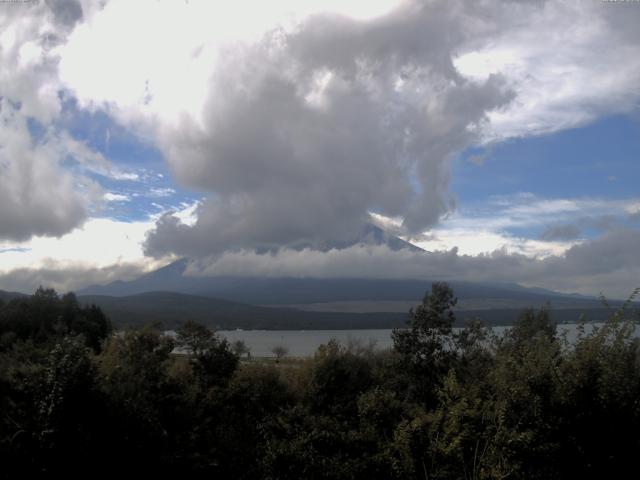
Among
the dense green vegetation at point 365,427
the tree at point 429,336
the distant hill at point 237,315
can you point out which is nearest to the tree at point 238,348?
the tree at point 429,336

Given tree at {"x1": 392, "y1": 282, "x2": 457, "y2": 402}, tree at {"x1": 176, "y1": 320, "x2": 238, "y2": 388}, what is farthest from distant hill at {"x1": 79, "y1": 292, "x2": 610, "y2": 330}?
tree at {"x1": 392, "y1": 282, "x2": 457, "y2": 402}

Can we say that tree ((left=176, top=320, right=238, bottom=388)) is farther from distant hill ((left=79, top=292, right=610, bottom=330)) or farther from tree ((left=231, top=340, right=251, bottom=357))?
distant hill ((left=79, top=292, right=610, bottom=330))

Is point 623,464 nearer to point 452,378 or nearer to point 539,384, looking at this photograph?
point 539,384

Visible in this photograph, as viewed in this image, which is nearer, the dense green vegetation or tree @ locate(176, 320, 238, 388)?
the dense green vegetation

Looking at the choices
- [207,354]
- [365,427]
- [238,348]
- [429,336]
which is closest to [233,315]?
[238,348]

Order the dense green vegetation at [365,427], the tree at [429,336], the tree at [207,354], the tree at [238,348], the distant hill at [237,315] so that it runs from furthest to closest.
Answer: the distant hill at [237,315]
the tree at [238,348]
the tree at [207,354]
the tree at [429,336]
the dense green vegetation at [365,427]

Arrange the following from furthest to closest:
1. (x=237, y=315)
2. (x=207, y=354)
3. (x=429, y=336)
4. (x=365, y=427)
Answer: (x=237, y=315)
(x=207, y=354)
(x=429, y=336)
(x=365, y=427)

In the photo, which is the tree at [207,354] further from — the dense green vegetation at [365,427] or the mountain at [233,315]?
the mountain at [233,315]

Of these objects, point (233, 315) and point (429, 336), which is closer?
point (429, 336)

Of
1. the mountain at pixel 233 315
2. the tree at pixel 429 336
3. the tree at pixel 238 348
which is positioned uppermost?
the tree at pixel 429 336

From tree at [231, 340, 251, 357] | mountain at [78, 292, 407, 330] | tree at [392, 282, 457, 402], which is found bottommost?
mountain at [78, 292, 407, 330]

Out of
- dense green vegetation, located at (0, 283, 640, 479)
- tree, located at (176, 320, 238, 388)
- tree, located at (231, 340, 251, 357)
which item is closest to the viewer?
dense green vegetation, located at (0, 283, 640, 479)

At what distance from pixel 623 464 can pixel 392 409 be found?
444 cm

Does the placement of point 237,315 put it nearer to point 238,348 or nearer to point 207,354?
point 238,348
